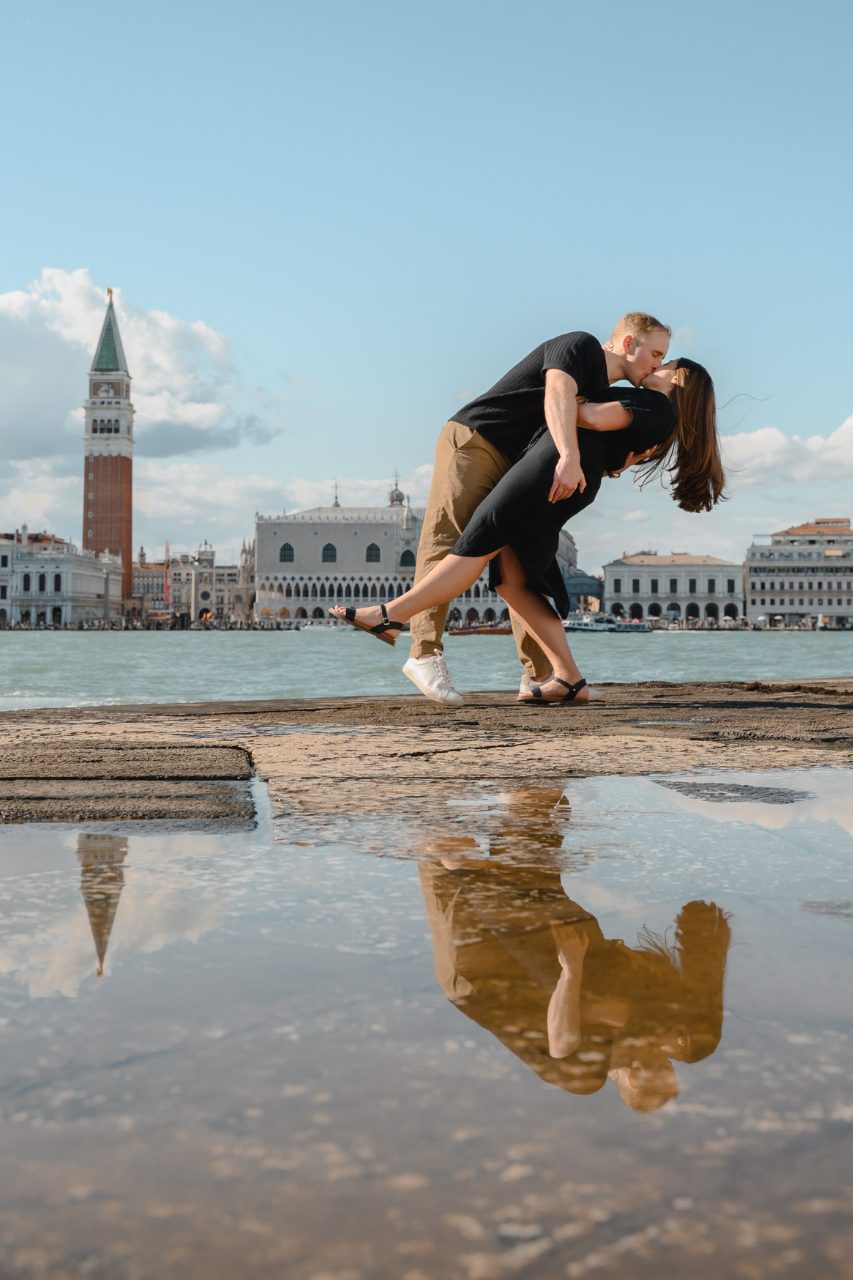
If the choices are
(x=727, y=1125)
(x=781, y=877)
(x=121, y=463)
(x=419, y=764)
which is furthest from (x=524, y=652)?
(x=121, y=463)

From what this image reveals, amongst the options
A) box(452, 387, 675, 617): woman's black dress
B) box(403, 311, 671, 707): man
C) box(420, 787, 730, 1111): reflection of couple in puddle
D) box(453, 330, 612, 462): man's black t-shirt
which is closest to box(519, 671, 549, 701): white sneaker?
box(403, 311, 671, 707): man

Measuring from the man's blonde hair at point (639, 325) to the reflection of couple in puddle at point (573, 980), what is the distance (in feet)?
8.02

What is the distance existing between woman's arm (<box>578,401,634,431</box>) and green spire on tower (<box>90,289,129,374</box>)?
87764 mm

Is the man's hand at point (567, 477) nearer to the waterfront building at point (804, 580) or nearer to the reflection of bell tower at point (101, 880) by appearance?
the reflection of bell tower at point (101, 880)

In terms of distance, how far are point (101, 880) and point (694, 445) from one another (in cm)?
273

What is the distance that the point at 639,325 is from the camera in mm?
3363

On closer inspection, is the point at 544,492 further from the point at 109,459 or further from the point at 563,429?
the point at 109,459

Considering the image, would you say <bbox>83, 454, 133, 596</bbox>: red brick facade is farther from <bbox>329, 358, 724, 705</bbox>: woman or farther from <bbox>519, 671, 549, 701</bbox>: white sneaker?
<bbox>329, 358, 724, 705</bbox>: woman

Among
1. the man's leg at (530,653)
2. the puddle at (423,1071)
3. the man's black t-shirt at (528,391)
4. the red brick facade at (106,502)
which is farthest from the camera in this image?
the red brick facade at (106,502)

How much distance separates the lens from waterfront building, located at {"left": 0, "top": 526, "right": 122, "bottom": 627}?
268ft

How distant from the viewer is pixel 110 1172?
0.54 m

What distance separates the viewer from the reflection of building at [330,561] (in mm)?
77625

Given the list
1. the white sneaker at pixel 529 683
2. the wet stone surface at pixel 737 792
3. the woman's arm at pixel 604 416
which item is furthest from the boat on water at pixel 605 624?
the wet stone surface at pixel 737 792

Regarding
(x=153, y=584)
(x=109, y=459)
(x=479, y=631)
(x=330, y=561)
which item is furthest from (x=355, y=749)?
(x=153, y=584)
